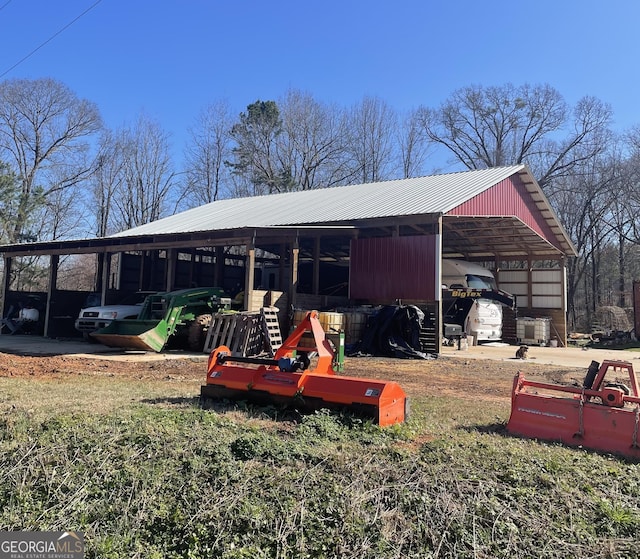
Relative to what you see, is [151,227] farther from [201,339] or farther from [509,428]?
[509,428]

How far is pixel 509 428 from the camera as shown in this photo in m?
5.18

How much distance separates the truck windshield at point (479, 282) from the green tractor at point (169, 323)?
384 inches

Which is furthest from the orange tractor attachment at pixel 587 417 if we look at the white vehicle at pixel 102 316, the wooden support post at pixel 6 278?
the wooden support post at pixel 6 278

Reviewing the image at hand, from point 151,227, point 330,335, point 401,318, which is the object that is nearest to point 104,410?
point 330,335

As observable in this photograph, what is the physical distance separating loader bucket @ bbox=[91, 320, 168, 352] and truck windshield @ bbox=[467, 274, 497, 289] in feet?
38.7

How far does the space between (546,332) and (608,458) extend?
1873 centimetres

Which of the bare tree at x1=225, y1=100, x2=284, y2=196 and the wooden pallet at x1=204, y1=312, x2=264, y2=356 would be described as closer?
the wooden pallet at x1=204, y1=312, x2=264, y2=356

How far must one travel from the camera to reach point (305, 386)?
5.55m

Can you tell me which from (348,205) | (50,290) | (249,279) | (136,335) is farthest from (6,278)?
(348,205)

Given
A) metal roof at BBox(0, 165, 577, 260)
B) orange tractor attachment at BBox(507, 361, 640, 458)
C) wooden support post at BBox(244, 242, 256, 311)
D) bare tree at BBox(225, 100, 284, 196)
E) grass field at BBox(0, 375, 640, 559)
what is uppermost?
bare tree at BBox(225, 100, 284, 196)

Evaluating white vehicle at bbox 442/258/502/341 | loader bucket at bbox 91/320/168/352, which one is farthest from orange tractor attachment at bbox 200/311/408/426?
white vehicle at bbox 442/258/502/341

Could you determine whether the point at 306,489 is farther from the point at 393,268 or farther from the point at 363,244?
the point at 363,244

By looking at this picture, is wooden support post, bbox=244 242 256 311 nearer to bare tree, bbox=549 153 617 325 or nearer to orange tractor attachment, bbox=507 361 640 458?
orange tractor attachment, bbox=507 361 640 458

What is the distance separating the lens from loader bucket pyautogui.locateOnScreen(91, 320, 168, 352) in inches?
498
